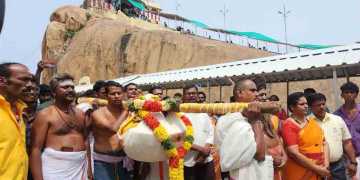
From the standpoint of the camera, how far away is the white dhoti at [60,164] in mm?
4141

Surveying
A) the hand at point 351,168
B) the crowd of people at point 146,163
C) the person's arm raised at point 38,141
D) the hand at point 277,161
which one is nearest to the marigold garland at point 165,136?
the crowd of people at point 146,163

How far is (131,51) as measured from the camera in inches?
1288

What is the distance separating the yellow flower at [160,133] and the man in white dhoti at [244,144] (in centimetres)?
74

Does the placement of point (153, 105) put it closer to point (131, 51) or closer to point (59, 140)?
point (59, 140)

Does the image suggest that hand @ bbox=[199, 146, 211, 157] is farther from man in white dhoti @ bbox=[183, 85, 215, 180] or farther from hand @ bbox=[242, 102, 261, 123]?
hand @ bbox=[242, 102, 261, 123]

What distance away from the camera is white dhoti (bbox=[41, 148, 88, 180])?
414 cm

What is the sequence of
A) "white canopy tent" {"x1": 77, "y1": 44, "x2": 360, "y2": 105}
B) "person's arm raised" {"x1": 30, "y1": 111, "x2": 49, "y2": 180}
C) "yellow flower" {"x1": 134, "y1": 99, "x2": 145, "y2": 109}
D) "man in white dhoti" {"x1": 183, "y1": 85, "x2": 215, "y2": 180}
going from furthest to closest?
"white canopy tent" {"x1": 77, "y1": 44, "x2": 360, "y2": 105} < "man in white dhoti" {"x1": 183, "y1": 85, "x2": 215, "y2": 180} < "yellow flower" {"x1": 134, "y1": 99, "x2": 145, "y2": 109} < "person's arm raised" {"x1": 30, "y1": 111, "x2": 49, "y2": 180}

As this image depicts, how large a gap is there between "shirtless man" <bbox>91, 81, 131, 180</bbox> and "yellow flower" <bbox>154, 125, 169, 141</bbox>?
911mm

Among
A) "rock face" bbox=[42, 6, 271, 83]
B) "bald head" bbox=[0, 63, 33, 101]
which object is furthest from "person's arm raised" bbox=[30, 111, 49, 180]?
"rock face" bbox=[42, 6, 271, 83]

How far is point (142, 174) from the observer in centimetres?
474

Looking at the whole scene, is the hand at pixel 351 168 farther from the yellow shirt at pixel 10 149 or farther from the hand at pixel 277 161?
the yellow shirt at pixel 10 149

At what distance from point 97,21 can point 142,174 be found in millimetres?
34452

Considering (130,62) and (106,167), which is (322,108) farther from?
(130,62)

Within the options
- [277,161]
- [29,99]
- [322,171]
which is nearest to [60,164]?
[29,99]
